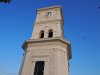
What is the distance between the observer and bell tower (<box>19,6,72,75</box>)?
18312 mm

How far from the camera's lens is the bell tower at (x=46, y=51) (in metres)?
18.3

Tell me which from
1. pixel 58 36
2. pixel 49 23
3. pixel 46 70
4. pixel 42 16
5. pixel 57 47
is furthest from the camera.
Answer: pixel 42 16

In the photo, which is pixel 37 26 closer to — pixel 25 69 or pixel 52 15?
pixel 52 15

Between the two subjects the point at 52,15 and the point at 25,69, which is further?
the point at 52,15

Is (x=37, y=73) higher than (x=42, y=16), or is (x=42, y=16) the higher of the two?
(x=42, y=16)

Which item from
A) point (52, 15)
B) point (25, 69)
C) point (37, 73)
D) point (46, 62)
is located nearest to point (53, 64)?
point (46, 62)

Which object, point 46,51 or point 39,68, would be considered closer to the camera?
point 39,68

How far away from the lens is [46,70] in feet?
59.1

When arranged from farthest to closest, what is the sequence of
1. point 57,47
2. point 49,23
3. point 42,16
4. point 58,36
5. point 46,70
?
point 42,16 → point 49,23 → point 58,36 → point 57,47 → point 46,70

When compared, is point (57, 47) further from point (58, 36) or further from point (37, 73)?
point (37, 73)

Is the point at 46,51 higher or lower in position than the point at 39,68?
higher

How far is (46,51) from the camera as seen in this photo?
64.5 feet

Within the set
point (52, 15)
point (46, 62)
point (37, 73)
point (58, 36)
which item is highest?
point (52, 15)

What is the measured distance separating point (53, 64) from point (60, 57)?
1.44 meters
